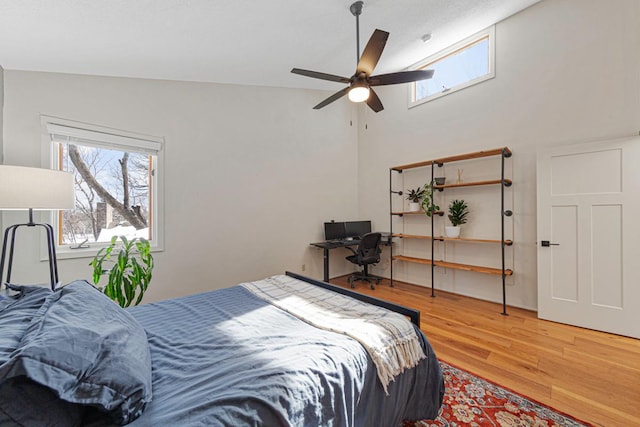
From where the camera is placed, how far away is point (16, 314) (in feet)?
3.58

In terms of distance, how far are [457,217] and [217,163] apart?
3327mm

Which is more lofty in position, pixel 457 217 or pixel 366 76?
pixel 366 76

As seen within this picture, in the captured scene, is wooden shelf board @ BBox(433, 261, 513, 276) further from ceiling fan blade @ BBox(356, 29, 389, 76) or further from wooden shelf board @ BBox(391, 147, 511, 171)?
ceiling fan blade @ BBox(356, 29, 389, 76)

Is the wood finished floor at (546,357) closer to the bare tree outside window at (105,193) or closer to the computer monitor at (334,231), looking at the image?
the computer monitor at (334,231)

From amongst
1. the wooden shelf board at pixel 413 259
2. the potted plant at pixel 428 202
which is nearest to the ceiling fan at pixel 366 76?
the potted plant at pixel 428 202

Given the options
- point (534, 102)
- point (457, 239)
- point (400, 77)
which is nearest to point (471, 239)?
point (457, 239)

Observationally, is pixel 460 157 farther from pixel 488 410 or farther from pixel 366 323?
pixel 366 323

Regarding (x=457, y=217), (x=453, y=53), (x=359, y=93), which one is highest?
(x=453, y=53)

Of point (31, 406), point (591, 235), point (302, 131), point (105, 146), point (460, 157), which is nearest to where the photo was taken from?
point (31, 406)

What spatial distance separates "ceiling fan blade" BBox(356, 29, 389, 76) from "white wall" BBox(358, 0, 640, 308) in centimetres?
213

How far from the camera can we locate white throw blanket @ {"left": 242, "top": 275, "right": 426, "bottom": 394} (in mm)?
1267

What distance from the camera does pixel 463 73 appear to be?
375cm

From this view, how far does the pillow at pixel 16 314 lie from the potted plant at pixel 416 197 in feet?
13.1

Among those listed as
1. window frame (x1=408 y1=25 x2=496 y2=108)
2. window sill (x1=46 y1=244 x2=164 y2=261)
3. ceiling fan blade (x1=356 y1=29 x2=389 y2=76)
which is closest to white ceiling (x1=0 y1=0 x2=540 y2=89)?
window frame (x1=408 y1=25 x2=496 y2=108)
